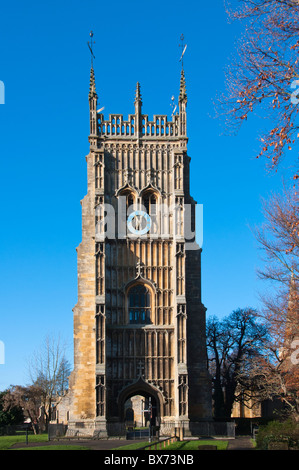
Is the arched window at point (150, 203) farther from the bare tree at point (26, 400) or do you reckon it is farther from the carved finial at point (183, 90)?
the bare tree at point (26, 400)

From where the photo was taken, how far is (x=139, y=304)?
42.9 metres

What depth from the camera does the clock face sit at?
43.4 m

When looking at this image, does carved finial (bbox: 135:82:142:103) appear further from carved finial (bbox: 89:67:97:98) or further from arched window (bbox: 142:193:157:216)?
arched window (bbox: 142:193:157:216)

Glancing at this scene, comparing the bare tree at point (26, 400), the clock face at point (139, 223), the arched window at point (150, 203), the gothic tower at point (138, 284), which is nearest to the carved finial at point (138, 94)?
the gothic tower at point (138, 284)

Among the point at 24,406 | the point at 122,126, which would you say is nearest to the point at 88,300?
the point at 122,126

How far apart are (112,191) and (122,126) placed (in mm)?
4544

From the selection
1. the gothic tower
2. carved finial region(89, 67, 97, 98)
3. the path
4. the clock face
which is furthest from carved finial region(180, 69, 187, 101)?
the path

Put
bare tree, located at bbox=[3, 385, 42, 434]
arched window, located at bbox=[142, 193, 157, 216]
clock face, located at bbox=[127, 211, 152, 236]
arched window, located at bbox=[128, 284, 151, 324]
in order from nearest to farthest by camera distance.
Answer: arched window, located at bbox=[128, 284, 151, 324] → clock face, located at bbox=[127, 211, 152, 236] → arched window, located at bbox=[142, 193, 157, 216] → bare tree, located at bbox=[3, 385, 42, 434]

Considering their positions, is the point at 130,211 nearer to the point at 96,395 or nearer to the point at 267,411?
the point at 96,395

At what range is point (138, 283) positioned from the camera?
43000mm

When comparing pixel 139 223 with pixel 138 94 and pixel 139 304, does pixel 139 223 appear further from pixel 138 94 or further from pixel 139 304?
pixel 138 94

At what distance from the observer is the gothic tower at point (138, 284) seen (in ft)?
135

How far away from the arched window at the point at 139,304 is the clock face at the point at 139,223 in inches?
131

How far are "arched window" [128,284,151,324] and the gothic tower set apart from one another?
61mm
